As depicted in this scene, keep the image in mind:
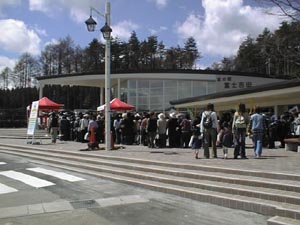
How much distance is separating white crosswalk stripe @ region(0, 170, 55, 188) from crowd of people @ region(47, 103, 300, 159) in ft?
15.1

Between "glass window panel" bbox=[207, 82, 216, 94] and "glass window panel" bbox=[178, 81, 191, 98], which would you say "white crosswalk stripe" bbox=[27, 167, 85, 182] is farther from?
"glass window panel" bbox=[207, 82, 216, 94]

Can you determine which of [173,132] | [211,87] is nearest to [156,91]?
[211,87]

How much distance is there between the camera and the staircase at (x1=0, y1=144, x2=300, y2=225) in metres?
8.16

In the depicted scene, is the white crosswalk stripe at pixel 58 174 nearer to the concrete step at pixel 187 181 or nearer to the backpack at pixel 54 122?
the concrete step at pixel 187 181

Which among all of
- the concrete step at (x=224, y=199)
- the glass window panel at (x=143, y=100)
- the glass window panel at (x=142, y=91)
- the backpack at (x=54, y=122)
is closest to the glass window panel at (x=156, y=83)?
the glass window panel at (x=142, y=91)

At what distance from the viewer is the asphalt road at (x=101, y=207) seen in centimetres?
783

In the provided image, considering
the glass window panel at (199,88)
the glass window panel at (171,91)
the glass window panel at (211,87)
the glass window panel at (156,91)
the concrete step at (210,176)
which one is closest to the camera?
the concrete step at (210,176)

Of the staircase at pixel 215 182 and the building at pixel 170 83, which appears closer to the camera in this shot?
the staircase at pixel 215 182

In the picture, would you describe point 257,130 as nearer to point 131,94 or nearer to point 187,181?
point 187,181

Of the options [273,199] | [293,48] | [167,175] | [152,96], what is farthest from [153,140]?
[152,96]

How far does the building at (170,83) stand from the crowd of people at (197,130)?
23.3m

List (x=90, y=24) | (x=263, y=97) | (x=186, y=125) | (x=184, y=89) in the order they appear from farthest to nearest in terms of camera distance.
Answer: (x=184, y=89) < (x=263, y=97) < (x=186, y=125) < (x=90, y=24)

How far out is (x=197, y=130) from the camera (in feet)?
48.2

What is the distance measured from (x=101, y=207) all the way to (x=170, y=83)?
41235 millimetres
